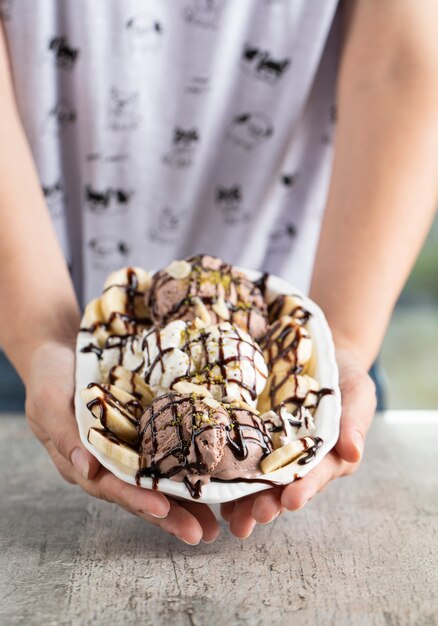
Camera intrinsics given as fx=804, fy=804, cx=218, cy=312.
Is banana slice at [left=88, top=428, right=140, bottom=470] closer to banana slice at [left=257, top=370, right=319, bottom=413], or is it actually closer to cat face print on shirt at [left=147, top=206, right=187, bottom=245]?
banana slice at [left=257, top=370, right=319, bottom=413]

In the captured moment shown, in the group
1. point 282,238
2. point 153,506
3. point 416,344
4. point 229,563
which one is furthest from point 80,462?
point 416,344

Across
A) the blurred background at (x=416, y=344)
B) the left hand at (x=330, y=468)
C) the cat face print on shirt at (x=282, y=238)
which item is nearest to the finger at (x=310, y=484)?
the left hand at (x=330, y=468)

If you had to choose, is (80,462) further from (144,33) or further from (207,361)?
(144,33)

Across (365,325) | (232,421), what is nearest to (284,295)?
(365,325)

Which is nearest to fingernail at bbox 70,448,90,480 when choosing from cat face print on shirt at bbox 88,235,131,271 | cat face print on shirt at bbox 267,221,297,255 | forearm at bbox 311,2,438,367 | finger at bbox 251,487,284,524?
finger at bbox 251,487,284,524

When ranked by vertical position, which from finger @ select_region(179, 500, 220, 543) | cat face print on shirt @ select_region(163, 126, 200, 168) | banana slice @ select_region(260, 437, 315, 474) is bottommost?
finger @ select_region(179, 500, 220, 543)

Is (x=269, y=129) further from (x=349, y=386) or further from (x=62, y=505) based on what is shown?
(x=62, y=505)

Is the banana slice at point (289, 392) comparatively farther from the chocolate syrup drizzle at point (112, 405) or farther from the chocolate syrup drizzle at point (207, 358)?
the chocolate syrup drizzle at point (112, 405)
